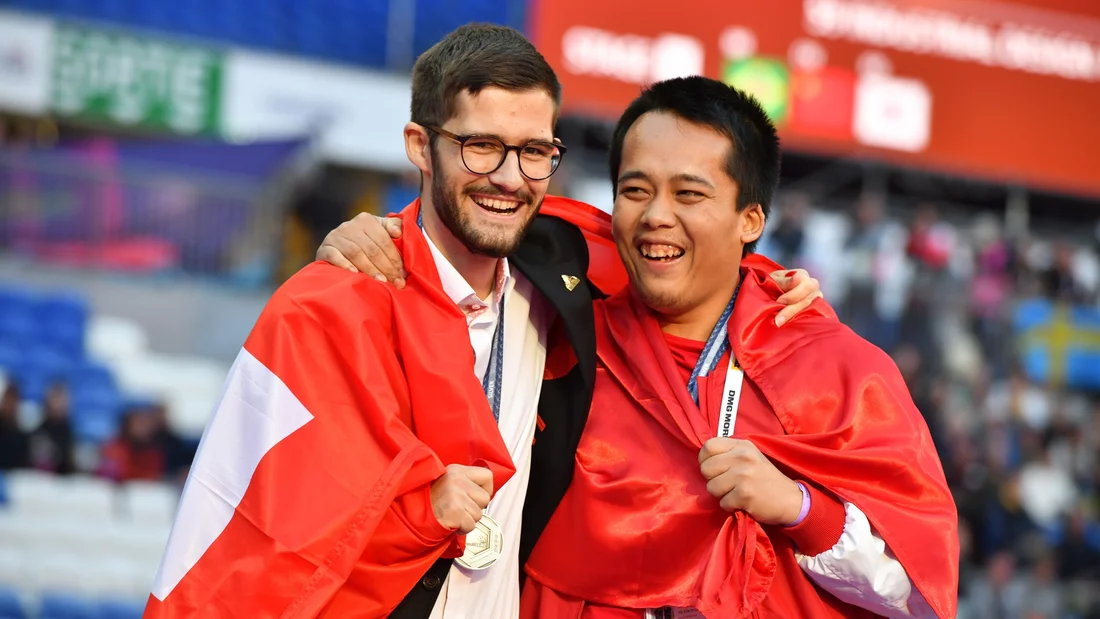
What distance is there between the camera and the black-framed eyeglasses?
112 inches

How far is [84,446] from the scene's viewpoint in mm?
9555

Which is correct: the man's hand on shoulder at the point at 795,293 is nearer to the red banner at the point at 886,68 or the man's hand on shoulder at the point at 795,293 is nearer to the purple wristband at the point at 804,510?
the purple wristband at the point at 804,510

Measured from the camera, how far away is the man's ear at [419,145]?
2949 mm

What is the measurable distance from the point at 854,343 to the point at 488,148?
0.95 meters

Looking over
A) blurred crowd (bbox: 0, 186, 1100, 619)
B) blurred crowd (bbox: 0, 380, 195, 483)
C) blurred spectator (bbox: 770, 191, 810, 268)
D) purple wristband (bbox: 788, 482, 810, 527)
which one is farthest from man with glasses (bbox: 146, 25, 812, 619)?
blurred spectator (bbox: 770, 191, 810, 268)

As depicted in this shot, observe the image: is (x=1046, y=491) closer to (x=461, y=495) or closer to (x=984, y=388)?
(x=984, y=388)

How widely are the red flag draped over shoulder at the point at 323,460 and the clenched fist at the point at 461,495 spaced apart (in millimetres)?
23

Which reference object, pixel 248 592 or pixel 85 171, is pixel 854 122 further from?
pixel 248 592

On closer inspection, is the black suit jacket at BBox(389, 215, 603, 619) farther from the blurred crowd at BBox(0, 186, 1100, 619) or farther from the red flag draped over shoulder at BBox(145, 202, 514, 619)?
the blurred crowd at BBox(0, 186, 1100, 619)

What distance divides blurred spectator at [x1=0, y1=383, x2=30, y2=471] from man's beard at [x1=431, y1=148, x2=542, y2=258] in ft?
23.1

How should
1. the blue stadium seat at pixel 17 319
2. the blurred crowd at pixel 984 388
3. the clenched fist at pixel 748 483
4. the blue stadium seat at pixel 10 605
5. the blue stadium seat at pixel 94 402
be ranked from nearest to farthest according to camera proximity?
the clenched fist at pixel 748 483
the blue stadium seat at pixel 10 605
the blue stadium seat at pixel 94 402
the blue stadium seat at pixel 17 319
the blurred crowd at pixel 984 388

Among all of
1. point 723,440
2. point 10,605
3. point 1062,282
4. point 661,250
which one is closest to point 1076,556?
point 1062,282

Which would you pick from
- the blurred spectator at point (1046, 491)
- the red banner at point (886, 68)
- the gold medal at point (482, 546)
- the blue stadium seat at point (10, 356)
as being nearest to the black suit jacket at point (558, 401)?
the gold medal at point (482, 546)

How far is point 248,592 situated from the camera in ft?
7.98
